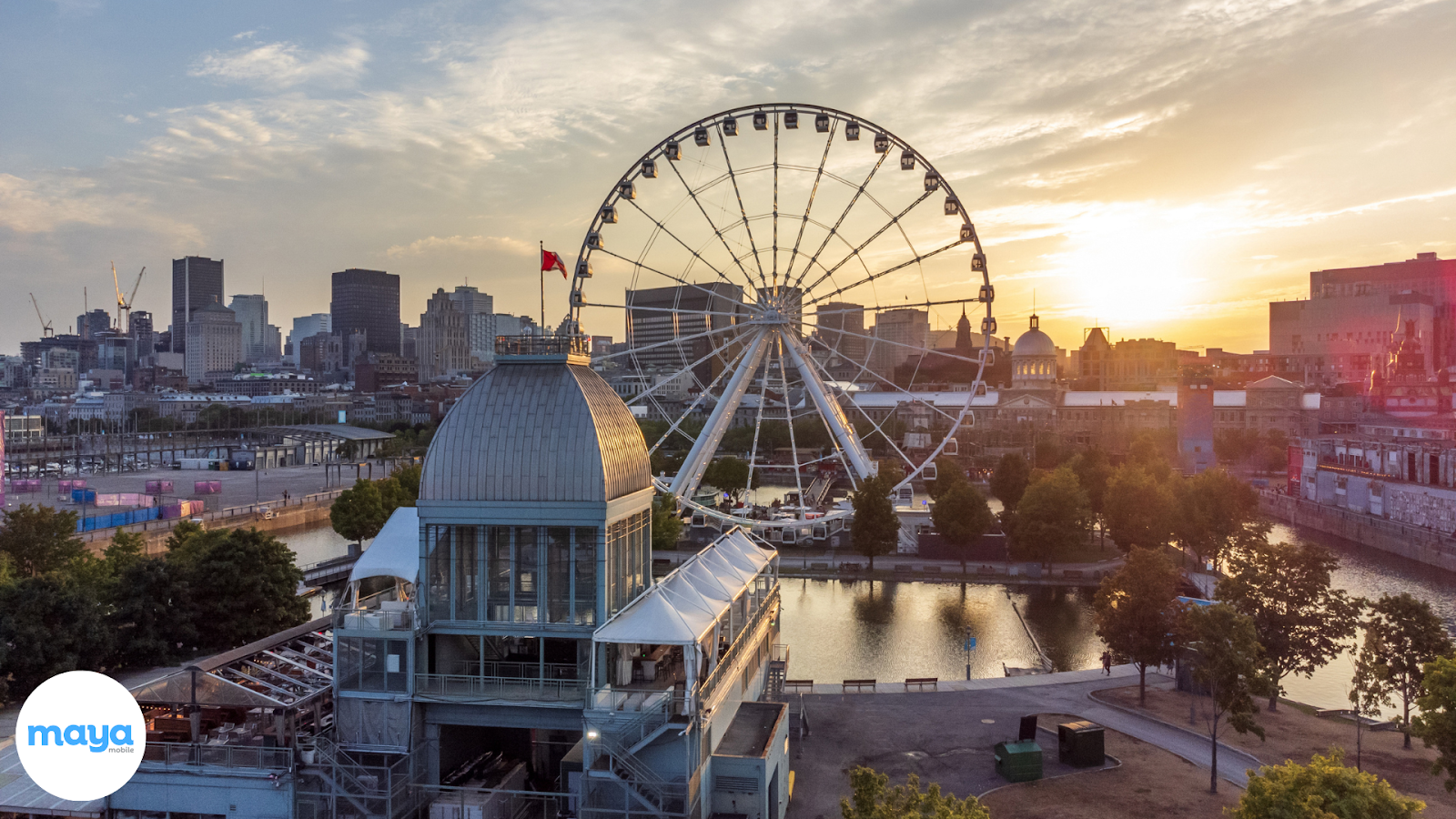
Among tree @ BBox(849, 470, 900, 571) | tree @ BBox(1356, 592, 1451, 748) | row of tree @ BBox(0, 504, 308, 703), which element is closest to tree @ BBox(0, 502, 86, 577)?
row of tree @ BBox(0, 504, 308, 703)

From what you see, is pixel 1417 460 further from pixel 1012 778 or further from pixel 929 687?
pixel 1012 778

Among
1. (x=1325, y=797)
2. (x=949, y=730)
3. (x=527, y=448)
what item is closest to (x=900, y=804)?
(x=1325, y=797)

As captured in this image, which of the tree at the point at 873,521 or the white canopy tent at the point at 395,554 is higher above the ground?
the white canopy tent at the point at 395,554

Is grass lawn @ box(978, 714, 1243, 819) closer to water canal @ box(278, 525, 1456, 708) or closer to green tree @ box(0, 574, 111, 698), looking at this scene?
water canal @ box(278, 525, 1456, 708)

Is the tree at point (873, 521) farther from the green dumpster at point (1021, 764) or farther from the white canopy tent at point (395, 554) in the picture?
the white canopy tent at point (395, 554)

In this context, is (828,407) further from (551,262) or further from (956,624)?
(551,262)

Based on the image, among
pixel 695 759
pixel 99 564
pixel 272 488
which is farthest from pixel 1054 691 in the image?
pixel 272 488

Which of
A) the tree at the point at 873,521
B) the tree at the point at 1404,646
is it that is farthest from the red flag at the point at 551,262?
the tree at the point at 873,521
